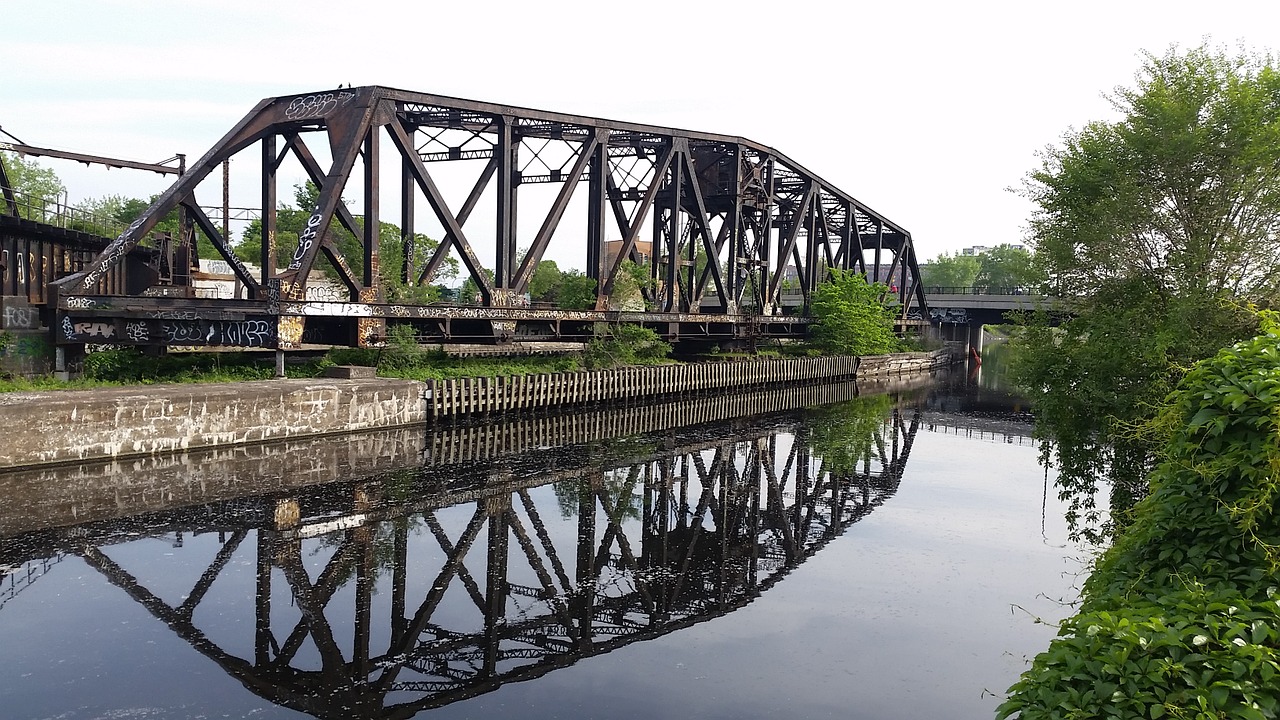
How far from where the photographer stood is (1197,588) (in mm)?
4641

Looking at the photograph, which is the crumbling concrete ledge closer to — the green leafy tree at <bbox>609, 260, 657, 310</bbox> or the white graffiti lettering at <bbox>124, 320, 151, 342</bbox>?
the white graffiti lettering at <bbox>124, 320, 151, 342</bbox>

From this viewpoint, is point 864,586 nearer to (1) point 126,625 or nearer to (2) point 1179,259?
(2) point 1179,259

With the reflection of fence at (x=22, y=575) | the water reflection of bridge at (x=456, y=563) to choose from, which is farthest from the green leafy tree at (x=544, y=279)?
the reflection of fence at (x=22, y=575)

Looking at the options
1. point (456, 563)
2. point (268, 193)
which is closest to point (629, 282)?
point (268, 193)

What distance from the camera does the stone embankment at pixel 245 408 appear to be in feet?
56.5

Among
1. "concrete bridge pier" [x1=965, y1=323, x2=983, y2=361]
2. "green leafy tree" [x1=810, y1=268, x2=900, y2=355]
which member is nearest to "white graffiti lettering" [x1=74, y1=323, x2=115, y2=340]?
"green leafy tree" [x1=810, y1=268, x2=900, y2=355]

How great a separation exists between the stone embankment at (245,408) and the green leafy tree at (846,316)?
22.6 meters

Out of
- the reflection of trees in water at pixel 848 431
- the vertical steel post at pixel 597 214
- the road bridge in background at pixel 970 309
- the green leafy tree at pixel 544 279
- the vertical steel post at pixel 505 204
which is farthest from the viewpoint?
the road bridge in background at pixel 970 309

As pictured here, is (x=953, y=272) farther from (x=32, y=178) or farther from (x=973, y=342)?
(x=32, y=178)

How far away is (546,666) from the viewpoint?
32.7 feet

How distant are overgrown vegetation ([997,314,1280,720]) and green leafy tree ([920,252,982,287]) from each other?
164 meters

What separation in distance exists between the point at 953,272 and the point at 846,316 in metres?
121

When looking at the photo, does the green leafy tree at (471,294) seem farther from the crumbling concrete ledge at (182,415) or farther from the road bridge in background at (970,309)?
the road bridge in background at (970,309)

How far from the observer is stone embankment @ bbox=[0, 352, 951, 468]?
17234 mm
